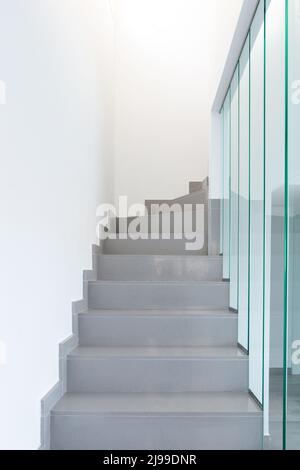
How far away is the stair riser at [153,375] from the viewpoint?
99.3 inches

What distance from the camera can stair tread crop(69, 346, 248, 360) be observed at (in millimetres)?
2559

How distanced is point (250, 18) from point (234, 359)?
202 cm

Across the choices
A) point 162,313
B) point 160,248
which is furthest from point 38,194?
point 160,248

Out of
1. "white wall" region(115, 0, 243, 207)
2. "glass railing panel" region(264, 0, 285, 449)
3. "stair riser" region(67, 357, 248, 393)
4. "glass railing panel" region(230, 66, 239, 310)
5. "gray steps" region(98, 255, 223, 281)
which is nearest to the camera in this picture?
"glass railing panel" region(264, 0, 285, 449)

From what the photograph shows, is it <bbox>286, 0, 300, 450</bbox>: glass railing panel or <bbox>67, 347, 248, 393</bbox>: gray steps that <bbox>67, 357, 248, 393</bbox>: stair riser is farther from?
<bbox>286, 0, 300, 450</bbox>: glass railing panel

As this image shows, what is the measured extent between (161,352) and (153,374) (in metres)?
0.18

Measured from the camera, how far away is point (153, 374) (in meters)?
2.53

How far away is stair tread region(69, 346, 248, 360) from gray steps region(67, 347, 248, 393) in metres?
0.01

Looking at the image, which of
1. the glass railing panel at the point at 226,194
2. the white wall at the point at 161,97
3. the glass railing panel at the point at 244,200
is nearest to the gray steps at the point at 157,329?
the glass railing panel at the point at 244,200

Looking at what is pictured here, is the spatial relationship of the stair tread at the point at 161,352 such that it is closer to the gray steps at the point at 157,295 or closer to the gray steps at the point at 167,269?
the gray steps at the point at 157,295

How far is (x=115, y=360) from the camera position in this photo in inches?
99.9

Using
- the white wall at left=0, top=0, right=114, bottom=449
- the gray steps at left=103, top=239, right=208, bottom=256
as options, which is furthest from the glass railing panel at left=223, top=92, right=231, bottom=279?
the white wall at left=0, top=0, right=114, bottom=449

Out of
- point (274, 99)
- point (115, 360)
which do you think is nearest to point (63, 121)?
point (274, 99)

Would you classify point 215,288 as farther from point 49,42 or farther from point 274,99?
point 49,42
